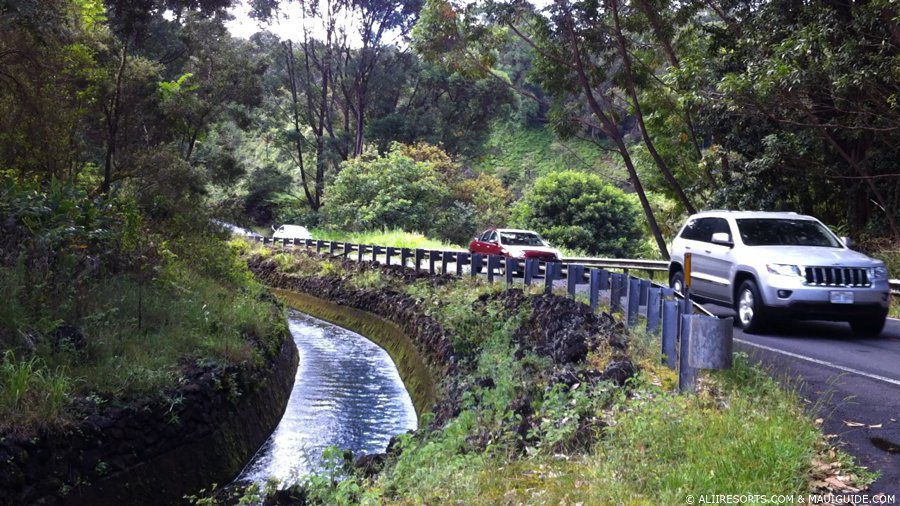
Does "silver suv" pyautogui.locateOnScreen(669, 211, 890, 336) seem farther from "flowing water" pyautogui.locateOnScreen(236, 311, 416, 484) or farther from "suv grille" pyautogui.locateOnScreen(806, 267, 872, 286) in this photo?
"flowing water" pyautogui.locateOnScreen(236, 311, 416, 484)

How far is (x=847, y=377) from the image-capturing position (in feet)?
30.2

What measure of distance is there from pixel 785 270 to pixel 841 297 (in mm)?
833

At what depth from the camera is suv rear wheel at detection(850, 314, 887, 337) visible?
12.2 meters

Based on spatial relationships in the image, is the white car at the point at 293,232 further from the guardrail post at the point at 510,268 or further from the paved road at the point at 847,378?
the paved road at the point at 847,378

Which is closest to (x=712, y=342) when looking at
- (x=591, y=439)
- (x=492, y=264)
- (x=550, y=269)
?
(x=591, y=439)

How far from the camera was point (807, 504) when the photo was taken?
17.3ft

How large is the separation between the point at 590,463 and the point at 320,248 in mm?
26867

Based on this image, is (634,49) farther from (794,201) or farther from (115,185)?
(115,185)

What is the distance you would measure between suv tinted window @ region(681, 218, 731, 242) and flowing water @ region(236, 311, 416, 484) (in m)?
5.98

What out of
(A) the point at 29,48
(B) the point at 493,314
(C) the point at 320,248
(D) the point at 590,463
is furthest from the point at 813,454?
(C) the point at 320,248

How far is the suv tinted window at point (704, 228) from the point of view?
1381 centimetres

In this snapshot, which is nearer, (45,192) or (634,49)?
(45,192)

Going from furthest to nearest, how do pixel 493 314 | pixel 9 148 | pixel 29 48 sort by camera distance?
pixel 493 314, pixel 9 148, pixel 29 48

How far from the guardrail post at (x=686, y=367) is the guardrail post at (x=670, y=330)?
109cm
